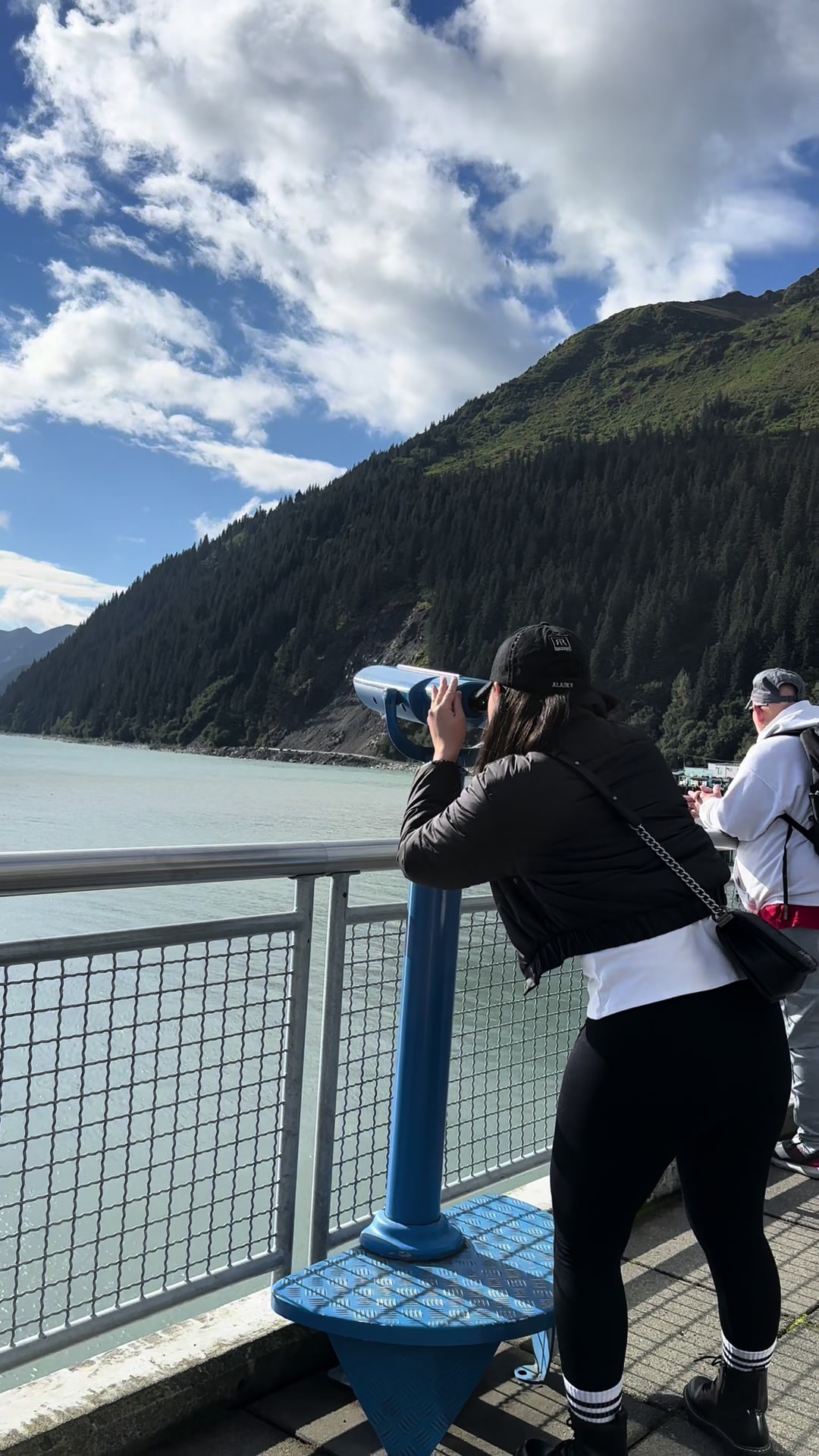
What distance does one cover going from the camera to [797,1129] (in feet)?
13.9

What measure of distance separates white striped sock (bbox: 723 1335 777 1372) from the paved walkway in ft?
0.69

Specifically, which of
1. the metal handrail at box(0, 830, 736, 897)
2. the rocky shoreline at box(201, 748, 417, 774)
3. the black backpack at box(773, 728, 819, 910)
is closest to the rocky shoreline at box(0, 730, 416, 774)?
the rocky shoreline at box(201, 748, 417, 774)

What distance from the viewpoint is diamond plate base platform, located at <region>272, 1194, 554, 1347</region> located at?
208cm

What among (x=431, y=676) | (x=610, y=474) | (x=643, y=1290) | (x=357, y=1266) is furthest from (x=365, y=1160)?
(x=610, y=474)

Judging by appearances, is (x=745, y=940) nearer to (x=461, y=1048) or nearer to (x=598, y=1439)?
(x=598, y=1439)

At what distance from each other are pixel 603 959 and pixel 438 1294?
855 mm

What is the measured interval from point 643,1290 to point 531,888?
5.34 ft

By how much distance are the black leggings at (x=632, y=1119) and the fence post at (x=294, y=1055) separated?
0.80m

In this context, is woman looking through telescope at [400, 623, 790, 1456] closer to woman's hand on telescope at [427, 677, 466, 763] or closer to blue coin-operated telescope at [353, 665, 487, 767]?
woman's hand on telescope at [427, 677, 466, 763]

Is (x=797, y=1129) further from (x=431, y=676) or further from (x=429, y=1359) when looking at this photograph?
(x=431, y=676)

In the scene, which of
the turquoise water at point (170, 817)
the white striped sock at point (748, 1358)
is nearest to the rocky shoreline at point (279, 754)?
the turquoise water at point (170, 817)

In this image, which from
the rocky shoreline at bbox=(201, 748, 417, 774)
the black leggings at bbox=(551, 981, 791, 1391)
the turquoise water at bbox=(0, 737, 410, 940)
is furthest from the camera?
the rocky shoreline at bbox=(201, 748, 417, 774)

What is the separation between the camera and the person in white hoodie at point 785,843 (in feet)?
12.7

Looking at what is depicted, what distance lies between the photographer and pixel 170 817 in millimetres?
44312
